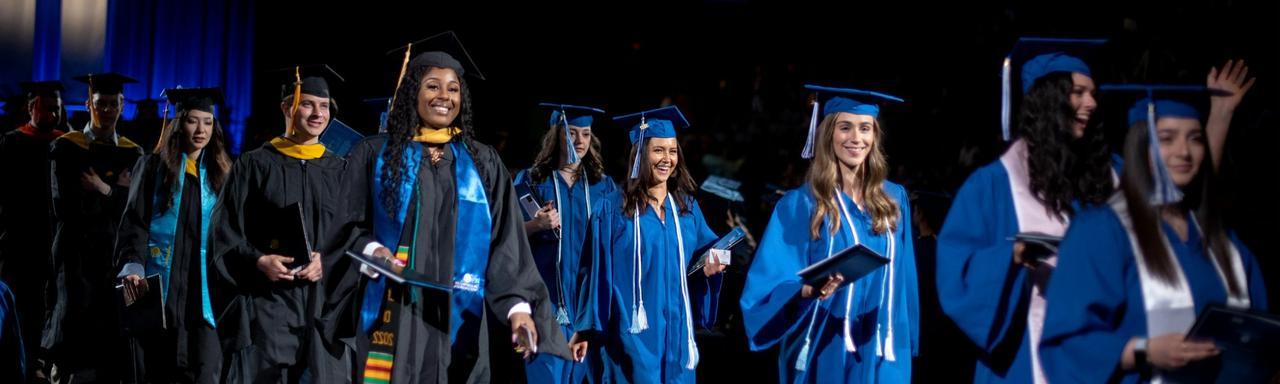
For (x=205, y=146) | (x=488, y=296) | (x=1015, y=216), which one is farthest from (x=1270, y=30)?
(x=205, y=146)

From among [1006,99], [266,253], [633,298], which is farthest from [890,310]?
[266,253]

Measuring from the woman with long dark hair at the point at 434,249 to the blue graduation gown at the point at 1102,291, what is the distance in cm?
161

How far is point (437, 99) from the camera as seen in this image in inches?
145

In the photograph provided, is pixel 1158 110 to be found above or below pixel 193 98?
below

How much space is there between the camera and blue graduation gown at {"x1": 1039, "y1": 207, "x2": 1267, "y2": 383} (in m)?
2.49

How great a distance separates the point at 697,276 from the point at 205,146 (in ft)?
9.12

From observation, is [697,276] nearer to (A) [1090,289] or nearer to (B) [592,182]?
(B) [592,182]

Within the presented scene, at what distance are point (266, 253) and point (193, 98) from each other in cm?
137

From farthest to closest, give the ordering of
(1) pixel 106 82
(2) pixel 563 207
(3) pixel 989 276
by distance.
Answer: (1) pixel 106 82 → (2) pixel 563 207 → (3) pixel 989 276

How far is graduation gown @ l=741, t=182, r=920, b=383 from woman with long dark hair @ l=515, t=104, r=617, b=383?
1.71m

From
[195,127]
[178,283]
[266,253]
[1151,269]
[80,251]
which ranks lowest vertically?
[178,283]

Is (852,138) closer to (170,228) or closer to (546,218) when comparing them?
(546,218)

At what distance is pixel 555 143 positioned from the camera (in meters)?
6.40

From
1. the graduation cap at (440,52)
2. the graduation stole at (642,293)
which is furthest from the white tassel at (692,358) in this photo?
the graduation cap at (440,52)
